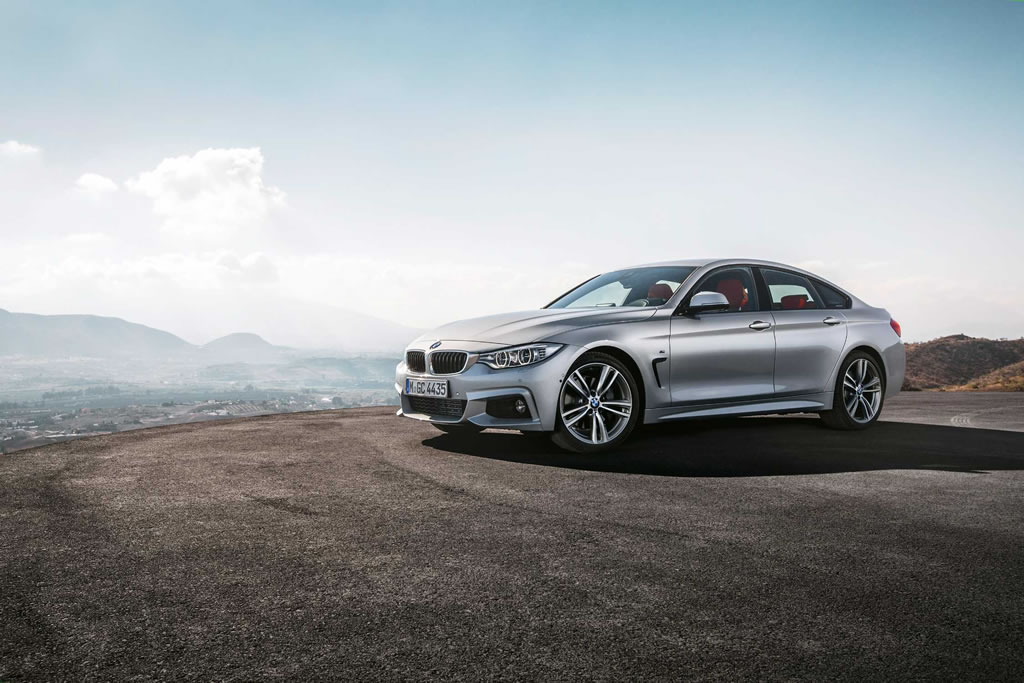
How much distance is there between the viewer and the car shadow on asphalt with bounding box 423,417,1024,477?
20.4 feet

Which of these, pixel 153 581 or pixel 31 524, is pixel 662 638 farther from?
pixel 31 524

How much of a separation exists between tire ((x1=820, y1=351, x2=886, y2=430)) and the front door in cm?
116

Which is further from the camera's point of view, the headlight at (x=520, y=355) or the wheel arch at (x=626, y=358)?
the wheel arch at (x=626, y=358)

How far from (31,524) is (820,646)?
3.91m

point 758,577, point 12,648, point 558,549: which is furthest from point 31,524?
point 758,577

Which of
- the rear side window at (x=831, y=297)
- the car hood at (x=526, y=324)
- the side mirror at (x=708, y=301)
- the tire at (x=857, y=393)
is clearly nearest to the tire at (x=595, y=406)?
the car hood at (x=526, y=324)

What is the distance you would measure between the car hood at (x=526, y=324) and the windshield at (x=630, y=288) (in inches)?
20.0

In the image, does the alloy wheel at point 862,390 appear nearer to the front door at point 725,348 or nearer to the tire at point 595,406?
the front door at point 725,348

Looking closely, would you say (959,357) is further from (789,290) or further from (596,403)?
(596,403)

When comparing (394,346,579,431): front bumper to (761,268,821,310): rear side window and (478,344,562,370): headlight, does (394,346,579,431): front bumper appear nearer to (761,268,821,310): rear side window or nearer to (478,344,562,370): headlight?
(478,344,562,370): headlight

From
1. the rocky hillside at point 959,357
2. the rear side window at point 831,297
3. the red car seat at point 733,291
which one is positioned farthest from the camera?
the rocky hillside at point 959,357

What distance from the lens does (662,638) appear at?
2.68 meters

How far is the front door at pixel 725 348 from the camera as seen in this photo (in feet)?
23.3

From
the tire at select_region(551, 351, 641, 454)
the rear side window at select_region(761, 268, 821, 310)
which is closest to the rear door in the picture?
the rear side window at select_region(761, 268, 821, 310)
